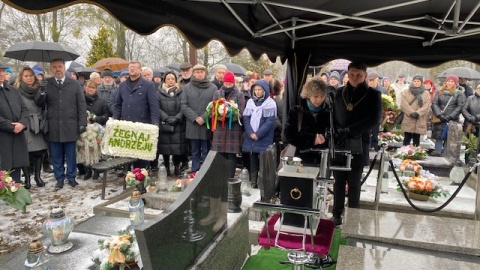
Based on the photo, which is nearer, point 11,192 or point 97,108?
point 11,192

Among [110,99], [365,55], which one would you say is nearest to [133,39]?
[110,99]

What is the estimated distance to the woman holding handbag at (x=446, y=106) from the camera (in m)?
8.34

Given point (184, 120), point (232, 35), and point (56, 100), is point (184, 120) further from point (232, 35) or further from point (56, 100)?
point (232, 35)

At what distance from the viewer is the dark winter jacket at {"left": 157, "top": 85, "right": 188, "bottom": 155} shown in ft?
21.8

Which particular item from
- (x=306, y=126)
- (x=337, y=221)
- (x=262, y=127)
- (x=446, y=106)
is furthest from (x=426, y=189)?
(x=446, y=106)

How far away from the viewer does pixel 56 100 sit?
5828 mm

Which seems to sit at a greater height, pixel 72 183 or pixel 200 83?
pixel 200 83

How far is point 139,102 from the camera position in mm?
6160

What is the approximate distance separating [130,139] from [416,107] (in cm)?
632

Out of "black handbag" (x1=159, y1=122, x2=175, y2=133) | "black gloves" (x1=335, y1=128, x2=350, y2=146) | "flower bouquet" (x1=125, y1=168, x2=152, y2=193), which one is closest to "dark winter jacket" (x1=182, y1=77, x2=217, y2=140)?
"black handbag" (x1=159, y1=122, x2=175, y2=133)

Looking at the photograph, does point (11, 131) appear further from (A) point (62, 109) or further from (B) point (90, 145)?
(B) point (90, 145)

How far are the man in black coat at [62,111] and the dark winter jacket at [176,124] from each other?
1.36 metres

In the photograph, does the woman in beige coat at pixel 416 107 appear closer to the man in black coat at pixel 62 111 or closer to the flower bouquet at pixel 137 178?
the flower bouquet at pixel 137 178

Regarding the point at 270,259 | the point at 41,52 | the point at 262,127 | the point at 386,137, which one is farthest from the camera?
the point at 41,52
